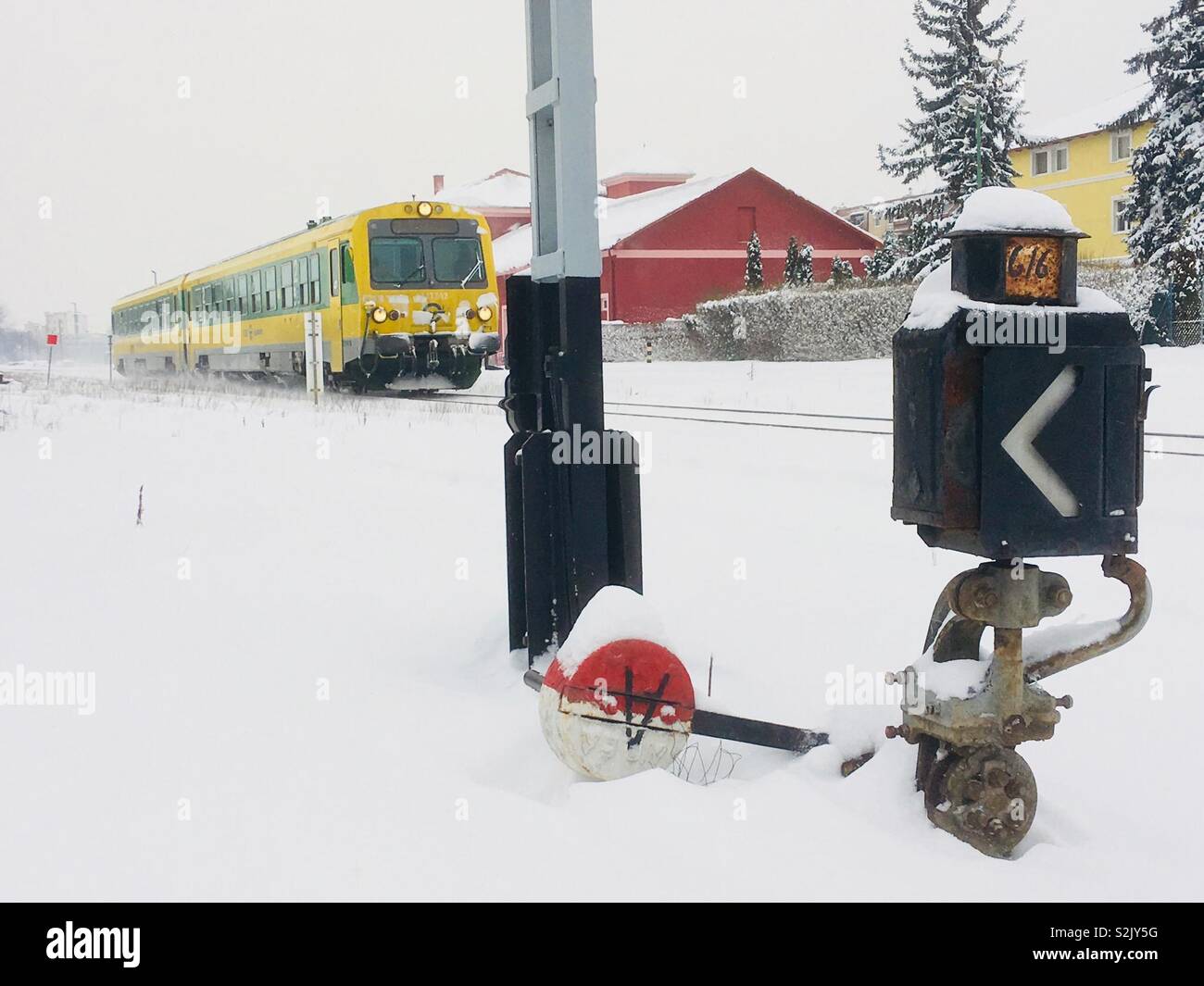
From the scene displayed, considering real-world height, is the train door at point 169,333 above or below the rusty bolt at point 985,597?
above

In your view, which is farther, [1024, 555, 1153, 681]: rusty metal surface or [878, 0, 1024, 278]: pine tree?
[878, 0, 1024, 278]: pine tree

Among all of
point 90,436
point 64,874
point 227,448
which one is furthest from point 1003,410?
point 90,436

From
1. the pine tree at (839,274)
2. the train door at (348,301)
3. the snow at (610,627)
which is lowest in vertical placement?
the snow at (610,627)

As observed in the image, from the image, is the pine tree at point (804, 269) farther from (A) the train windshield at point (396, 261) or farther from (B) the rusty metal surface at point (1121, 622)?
(B) the rusty metal surface at point (1121, 622)

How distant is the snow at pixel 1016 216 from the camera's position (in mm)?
2854

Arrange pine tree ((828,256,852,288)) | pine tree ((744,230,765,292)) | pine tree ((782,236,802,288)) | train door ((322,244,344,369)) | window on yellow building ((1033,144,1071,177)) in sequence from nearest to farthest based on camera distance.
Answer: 1. train door ((322,244,344,369))
2. pine tree ((828,256,852,288))
3. pine tree ((782,236,802,288))
4. pine tree ((744,230,765,292))
5. window on yellow building ((1033,144,1071,177))

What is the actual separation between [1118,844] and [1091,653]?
1.49 ft

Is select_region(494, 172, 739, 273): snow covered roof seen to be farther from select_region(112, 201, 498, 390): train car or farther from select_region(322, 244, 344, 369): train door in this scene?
select_region(322, 244, 344, 369): train door

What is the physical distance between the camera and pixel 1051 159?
45844 mm

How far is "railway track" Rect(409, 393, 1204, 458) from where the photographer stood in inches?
476

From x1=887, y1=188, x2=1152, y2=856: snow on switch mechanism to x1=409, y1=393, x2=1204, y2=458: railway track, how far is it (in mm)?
7680

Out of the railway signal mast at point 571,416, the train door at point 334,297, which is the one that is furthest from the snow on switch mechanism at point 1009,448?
the train door at point 334,297

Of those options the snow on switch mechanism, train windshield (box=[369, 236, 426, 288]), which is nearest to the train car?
train windshield (box=[369, 236, 426, 288])

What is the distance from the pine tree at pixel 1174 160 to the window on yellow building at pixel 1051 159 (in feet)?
47.0
